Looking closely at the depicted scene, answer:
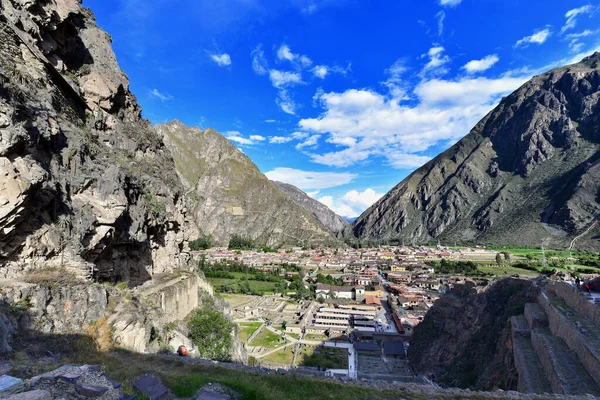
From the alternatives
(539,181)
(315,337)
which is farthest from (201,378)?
(539,181)

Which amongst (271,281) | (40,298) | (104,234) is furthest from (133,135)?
(271,281)

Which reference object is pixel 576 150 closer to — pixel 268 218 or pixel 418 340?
pixel 268 218

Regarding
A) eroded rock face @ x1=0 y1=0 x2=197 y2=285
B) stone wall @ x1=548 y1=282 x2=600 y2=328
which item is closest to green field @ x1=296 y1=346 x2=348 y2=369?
eroded rock face @ x1=0 y1=0 x2=197 y2=285

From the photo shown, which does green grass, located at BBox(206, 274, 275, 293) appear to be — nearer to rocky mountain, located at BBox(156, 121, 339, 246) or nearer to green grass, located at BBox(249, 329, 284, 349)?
green grass, located at BBox(249, 329, 284, 349)

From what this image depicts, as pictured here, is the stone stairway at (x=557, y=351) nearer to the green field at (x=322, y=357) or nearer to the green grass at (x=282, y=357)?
the green field at (x=322, y=357)

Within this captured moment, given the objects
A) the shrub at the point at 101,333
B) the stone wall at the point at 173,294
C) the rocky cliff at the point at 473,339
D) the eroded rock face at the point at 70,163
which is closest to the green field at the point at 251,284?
the rocky cliff at the point at 473,339

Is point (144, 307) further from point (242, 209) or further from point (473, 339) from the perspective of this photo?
point (242, 209)
